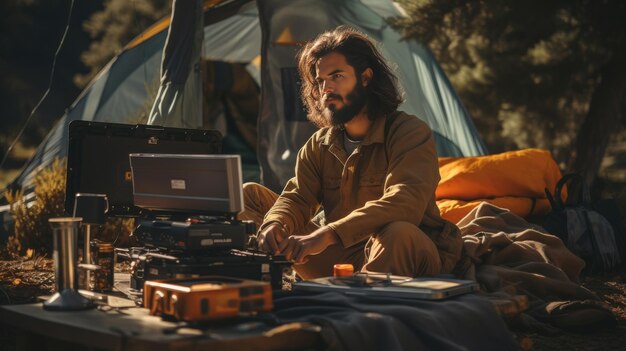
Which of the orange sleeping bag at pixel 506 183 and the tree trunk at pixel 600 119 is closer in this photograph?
the orange sleeping bag at pixel 506 183

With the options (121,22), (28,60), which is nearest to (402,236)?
(121,22)

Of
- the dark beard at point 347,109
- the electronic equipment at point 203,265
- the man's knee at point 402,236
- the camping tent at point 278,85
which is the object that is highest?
the camping tent at point 278,85

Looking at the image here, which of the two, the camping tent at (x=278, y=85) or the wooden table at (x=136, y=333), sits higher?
the camping tent at (x=278, y=85)

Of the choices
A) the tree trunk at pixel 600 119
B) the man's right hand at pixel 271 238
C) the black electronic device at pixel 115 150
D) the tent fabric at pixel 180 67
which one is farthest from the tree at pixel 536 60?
the man's right hand at pixel 271 238

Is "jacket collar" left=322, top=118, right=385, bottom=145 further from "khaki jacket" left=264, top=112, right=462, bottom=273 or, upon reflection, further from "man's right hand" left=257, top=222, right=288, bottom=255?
"man's right hand" left=257, top=222, right=288, bottom=255

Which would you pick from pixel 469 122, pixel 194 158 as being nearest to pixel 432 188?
pixel 194 158

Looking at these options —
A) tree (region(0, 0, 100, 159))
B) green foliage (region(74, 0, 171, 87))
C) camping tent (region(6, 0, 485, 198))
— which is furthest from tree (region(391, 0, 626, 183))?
tree (region(0, 0, 100, 159))

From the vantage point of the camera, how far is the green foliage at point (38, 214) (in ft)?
19.7

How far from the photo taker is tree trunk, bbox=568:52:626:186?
8578 mm

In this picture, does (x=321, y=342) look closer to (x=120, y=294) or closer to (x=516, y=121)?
(x=120, y=294)

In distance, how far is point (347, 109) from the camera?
3.74 metres

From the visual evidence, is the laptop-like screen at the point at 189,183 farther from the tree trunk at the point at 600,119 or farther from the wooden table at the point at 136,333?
the tree trunk at the point at 600,119

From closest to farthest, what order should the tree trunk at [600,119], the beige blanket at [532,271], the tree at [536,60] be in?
the beige blanket at [532,271] → the tree at [536,60] → the tree trunk at [600,119]

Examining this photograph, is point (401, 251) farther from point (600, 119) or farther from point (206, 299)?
point (600, 119)
